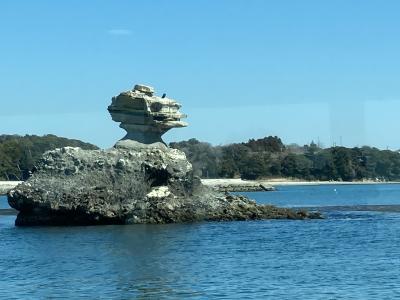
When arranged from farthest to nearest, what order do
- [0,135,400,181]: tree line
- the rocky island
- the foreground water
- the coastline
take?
[0,135,400,181]: tree line < the coastline < the rocky island < the foreground water

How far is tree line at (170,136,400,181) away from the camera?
15400cm

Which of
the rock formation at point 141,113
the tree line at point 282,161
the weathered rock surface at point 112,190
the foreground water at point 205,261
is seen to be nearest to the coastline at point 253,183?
the tree line at point 282,161

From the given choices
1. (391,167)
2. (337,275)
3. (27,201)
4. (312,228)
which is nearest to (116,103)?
(27,201)

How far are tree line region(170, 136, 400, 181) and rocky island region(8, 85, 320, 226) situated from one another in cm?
9349

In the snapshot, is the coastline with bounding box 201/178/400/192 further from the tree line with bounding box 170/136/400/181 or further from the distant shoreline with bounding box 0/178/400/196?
the tree line with bounding box 170/136/400/181

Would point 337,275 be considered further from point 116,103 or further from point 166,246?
point 116,103

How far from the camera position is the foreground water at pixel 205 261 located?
24.5 m

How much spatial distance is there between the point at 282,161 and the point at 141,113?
378 ft

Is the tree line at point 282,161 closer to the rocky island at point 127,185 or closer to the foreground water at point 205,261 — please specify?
the rocky island at point 127,185

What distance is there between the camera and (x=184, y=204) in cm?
4900

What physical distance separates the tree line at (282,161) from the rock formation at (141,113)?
9311cm

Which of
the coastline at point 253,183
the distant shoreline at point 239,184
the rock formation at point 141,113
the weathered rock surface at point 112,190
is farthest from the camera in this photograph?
the coastline at point 253,183

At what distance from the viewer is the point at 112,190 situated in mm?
47500

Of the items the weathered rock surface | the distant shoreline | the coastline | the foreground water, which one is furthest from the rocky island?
the distant shoreline
